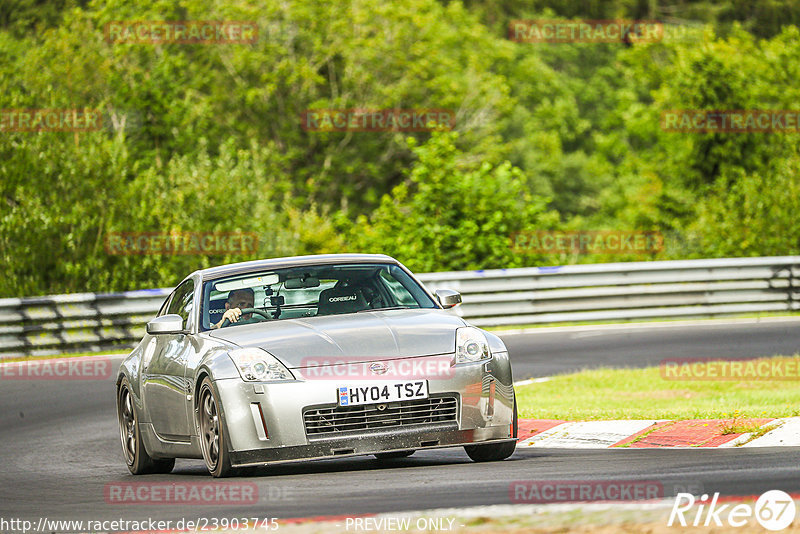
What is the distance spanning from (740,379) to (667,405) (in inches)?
102

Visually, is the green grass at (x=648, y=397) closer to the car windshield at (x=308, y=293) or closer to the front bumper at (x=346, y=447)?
the car windshield at (x=308, y=293)

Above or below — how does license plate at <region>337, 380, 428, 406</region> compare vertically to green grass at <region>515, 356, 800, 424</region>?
above

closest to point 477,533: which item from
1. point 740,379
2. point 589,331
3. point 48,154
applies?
point 740,379

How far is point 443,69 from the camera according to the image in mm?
54688

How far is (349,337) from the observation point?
8281 millimetres

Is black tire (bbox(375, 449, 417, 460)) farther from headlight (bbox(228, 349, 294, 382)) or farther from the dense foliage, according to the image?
the dense foliage

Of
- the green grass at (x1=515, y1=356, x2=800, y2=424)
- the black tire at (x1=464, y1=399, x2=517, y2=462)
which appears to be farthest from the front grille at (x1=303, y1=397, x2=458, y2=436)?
the green grass at (x1=515, y1=356, x2=800, y2=424)

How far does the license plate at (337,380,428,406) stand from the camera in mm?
8039

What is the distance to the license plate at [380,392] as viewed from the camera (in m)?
8.04

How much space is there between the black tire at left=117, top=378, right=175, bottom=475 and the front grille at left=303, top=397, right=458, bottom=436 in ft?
6.66

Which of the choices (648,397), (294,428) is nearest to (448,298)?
(294,428)

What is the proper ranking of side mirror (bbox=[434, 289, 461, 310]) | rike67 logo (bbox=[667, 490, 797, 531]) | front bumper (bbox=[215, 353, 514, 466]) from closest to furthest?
rike67 logo (bbox=[667, 490, 797, 531])
front bumper (bbox=[215, 353, 514, 466])
side mirror (bbox=[434, 289, 461, 310])

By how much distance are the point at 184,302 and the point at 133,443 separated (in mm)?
1101

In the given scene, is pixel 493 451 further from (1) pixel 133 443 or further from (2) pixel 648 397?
(2) pixel 648 397
